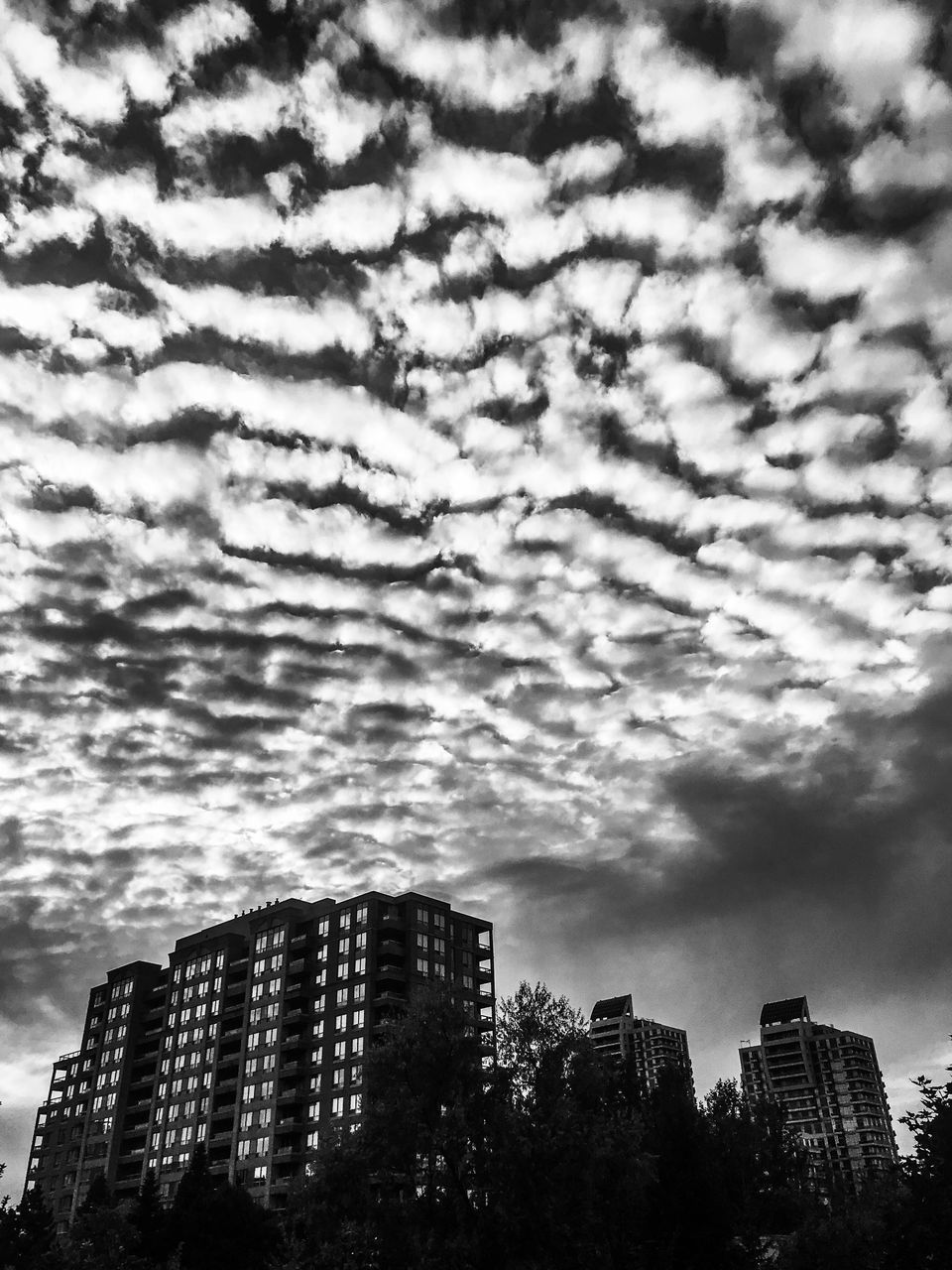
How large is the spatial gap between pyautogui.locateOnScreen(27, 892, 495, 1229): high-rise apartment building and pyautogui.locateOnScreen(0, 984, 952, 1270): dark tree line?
62.8 metres

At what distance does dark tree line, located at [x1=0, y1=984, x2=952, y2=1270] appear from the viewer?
42.7 metres

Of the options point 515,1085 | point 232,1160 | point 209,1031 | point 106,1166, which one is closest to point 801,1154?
point 515,1085

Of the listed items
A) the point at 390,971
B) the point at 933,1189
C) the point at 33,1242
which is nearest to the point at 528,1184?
the point at 933,1189

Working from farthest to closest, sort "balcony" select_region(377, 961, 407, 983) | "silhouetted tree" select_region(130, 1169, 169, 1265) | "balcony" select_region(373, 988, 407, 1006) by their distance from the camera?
"balcony" select_region(377, 961, 407, 983) < "balcony" select_region(373, 988, 407, 1006) < "silhouetted tree" select_region(130, 1169, 169, 1265)

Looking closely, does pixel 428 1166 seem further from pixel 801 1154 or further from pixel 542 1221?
pixel 801 1154

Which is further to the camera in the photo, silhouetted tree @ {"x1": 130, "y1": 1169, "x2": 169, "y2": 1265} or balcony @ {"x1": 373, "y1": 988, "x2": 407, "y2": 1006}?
balcony @ {"x1": 373, "y1": 988, "x2": 407, "y2": 1006}

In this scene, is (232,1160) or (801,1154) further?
(232,1160)

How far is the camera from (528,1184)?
4350cm

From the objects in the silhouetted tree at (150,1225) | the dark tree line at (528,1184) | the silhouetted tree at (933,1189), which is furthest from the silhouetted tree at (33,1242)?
the silhouetted tree at (933,1189)

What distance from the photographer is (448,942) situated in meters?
134

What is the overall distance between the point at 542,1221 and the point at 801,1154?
47.5 meters

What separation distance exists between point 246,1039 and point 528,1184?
10038 cm

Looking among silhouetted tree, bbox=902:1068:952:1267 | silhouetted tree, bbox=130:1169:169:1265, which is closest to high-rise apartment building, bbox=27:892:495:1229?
silhouetted tree, bbox=130:1169:169:1265

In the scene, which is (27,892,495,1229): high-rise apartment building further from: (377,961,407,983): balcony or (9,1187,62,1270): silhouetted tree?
(9,1187,62,1270): silhouetted tree
